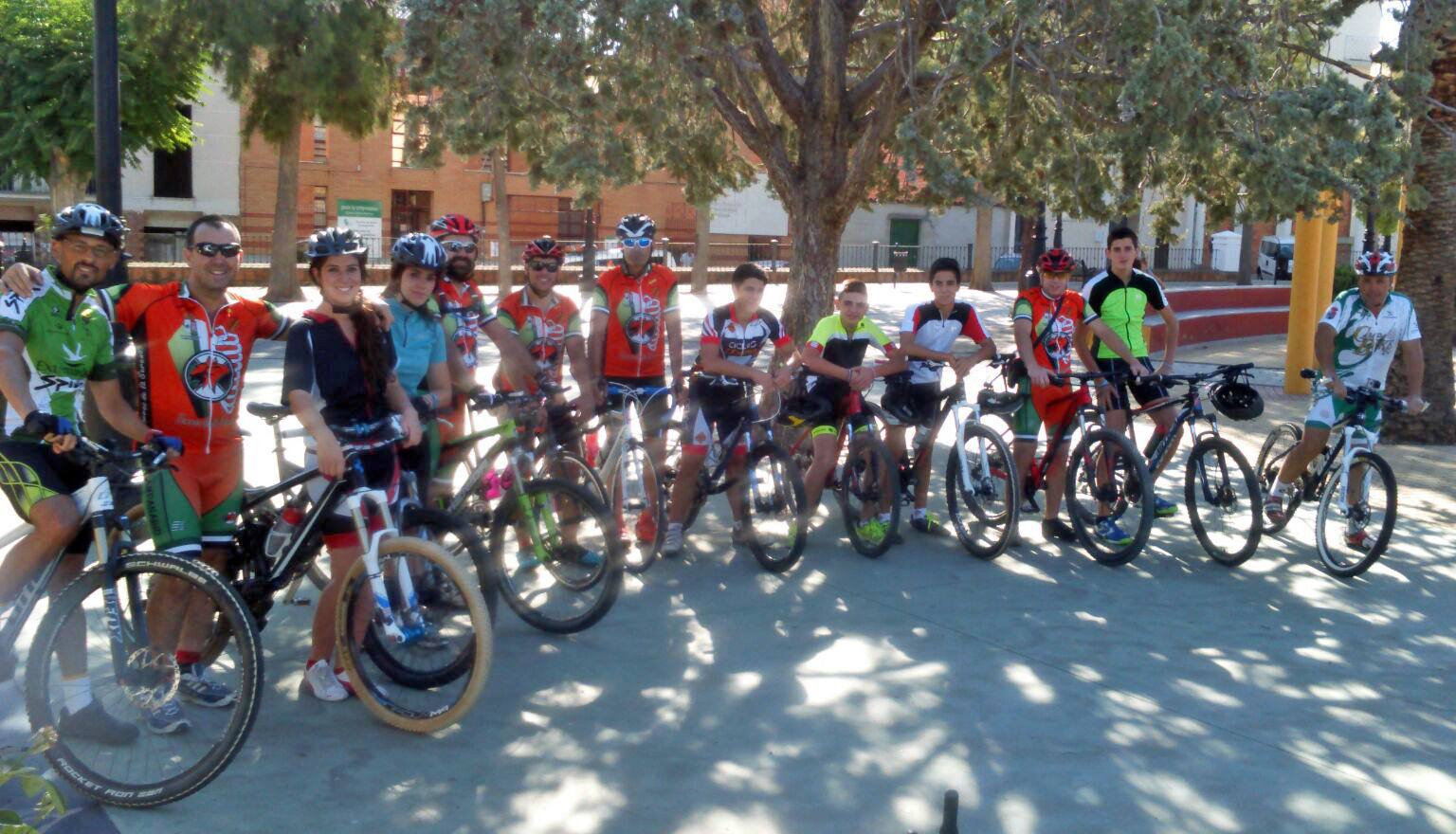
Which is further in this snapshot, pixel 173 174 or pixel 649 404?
pixel 173 174

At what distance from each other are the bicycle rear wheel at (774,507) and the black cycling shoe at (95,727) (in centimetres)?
365

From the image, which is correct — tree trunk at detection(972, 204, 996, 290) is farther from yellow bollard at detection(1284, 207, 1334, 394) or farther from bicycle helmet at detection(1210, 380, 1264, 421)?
bicycle helmet at detection(1210, 380, 1264, 421)

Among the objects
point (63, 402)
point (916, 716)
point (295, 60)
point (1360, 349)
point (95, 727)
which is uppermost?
point (295, 60)

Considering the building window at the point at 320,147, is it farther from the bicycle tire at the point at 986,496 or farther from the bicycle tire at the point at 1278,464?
the bicycle tire at the point at 1278,464

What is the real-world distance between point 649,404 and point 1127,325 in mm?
2908

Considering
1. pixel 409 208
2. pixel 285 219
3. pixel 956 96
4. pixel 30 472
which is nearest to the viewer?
pixel 30 472

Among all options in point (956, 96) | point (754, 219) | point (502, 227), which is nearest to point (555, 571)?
point (956, 96)

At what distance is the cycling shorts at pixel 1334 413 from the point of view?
7664mm

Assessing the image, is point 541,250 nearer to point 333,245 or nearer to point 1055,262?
point 333,245

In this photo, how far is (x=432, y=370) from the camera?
6.09 metres

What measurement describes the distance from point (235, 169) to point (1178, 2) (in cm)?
4123

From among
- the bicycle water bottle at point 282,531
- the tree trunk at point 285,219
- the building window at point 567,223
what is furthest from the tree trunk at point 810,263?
the building window at point 567,223

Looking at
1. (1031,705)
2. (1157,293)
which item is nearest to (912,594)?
Answer: (1031,705)

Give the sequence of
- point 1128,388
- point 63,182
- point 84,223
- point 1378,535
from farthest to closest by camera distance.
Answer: point 63,182 < point 1128,388 < point 1378,535 < point 84,223
